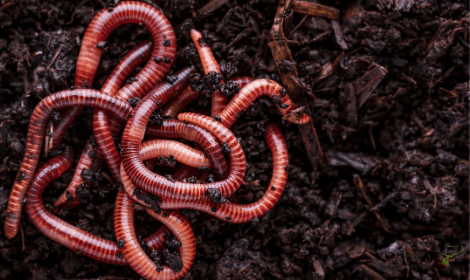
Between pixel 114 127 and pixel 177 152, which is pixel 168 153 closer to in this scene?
pixel 177 152

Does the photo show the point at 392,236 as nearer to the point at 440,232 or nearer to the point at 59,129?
the point at 440,232

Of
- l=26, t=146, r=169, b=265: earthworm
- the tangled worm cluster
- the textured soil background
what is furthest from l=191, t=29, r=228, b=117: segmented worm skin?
l=26, t=146, r=169, b=265: earthworm

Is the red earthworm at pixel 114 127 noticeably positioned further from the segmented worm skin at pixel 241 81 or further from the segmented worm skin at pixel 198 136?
the segmented worm skin at pixel 241 81

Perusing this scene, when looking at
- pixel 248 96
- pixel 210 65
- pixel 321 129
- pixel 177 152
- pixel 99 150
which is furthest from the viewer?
pixel 321 129

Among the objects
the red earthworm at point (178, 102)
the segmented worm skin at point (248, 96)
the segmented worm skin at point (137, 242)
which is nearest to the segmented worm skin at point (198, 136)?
the red earthworm at point (178, 102)

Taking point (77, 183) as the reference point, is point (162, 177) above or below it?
above

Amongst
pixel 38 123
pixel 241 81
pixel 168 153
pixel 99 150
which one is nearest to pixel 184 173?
pixel 168 153

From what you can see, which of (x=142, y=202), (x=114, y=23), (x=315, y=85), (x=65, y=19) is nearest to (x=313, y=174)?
(x=315, y=85)
